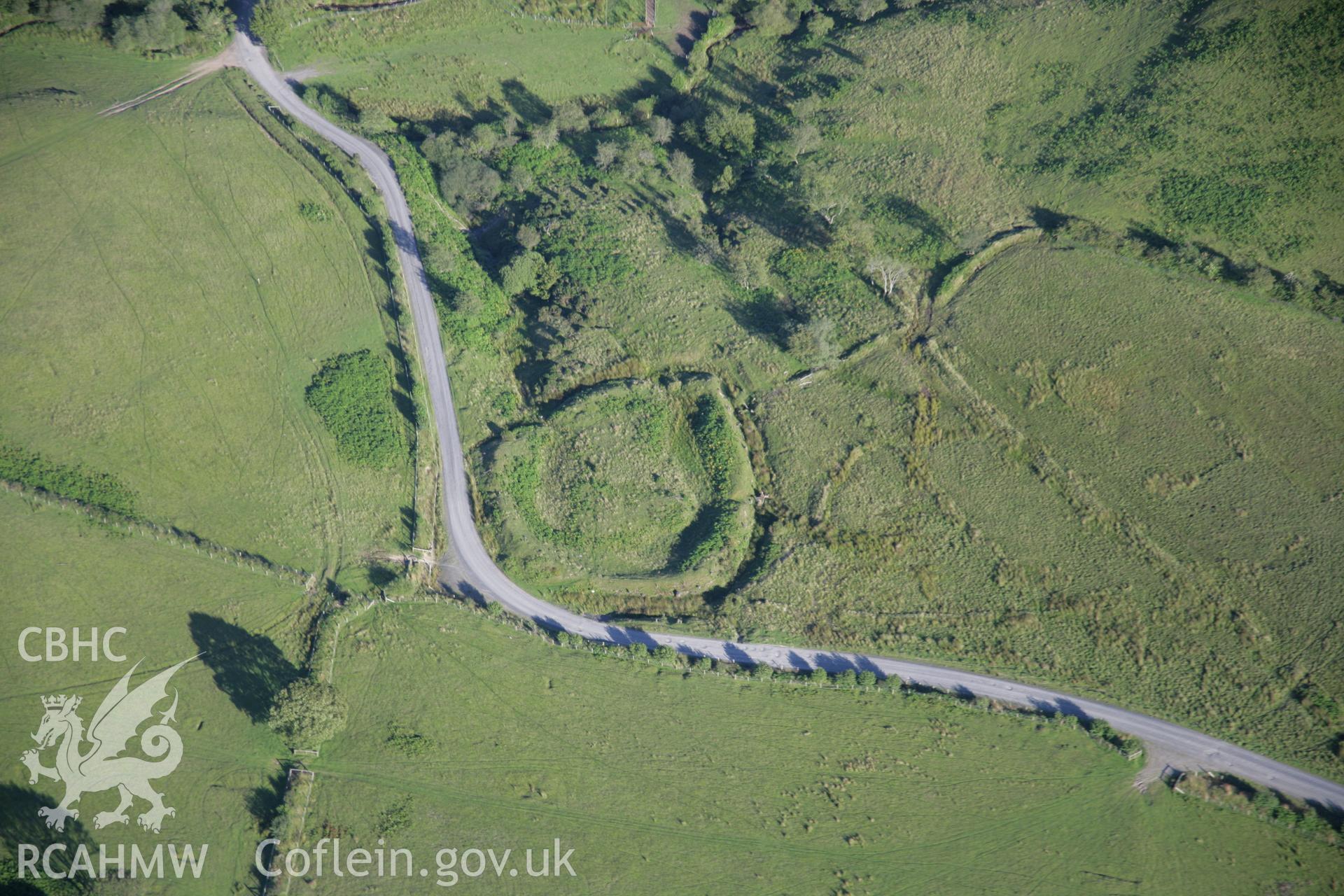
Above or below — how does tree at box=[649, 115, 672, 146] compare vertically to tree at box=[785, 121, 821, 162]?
above

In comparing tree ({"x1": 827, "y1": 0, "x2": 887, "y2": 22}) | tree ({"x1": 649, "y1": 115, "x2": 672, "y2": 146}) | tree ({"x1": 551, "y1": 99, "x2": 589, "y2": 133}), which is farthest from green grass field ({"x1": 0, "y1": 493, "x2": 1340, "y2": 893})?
tree ({"x1": 827, "y1": 0, "x2": 887, "y2": 22})

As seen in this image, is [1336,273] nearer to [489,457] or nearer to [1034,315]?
[1034,315]

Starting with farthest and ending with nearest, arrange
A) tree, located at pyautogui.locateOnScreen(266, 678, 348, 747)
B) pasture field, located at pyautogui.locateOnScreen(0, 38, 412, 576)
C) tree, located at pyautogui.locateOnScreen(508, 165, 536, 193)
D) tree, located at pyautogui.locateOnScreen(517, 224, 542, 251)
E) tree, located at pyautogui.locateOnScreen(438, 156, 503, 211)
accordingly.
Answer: tree, located at pyautogui.locateOnScreen(508, 165, 536, 193) < tree, located at pyautogui.locateOnScreen(438, 156, 503, 211) < tree, located at pyautogui.locateOnScreen(517, 224, 542, 251) < pasture field, located at pyautogui.locateOnScreen(0, 38, 412, 576) < tree, located at pyautogui.locateOnScreen(266, 678, 348, 747)

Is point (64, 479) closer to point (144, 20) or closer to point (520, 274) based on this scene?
point (520, 274)

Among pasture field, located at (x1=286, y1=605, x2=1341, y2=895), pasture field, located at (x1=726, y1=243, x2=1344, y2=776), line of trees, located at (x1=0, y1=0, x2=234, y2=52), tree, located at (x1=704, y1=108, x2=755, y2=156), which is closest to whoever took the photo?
pasture field, located at (x1=286, y1=605, x2=1341, y2=895)

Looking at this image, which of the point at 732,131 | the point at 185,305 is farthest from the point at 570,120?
the point at 185,305

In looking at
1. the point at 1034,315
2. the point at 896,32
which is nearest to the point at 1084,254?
the point at 1034,315

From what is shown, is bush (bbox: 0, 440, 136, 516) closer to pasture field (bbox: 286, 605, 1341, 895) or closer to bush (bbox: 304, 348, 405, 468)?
bush (bbox: 304, 348, 405, 468)
